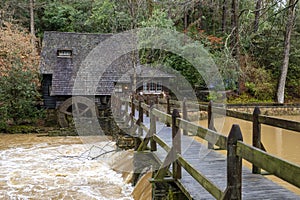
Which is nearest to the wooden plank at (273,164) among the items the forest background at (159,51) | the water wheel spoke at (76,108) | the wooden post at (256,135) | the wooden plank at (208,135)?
the wooden plank at (208,135)

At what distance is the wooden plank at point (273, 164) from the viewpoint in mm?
2029

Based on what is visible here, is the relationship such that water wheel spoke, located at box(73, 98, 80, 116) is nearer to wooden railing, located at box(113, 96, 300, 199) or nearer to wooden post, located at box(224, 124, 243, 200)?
wooden railing, located at box(113, 96, 300, 199)

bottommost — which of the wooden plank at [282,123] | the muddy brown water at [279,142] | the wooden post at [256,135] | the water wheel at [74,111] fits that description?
the muddy brown water at [279,142]

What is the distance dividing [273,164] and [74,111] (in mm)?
16883

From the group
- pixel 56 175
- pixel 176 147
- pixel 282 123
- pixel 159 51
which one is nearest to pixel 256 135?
pixel 282 123

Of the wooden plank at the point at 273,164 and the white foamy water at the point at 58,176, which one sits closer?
the wooden plank at the point at 273,164

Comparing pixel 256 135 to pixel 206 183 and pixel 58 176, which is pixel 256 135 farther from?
pixel 58 176

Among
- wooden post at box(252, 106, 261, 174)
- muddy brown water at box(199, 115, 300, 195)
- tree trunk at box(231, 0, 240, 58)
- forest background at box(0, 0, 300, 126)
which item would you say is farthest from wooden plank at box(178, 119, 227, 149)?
forest background at box(0, 0, 300, 126)

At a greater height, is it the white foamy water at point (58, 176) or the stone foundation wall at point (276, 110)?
the stone foundation wall at point (276, 110)

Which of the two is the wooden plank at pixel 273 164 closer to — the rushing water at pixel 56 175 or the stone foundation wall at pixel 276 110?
the rushing water at pixel 56 175

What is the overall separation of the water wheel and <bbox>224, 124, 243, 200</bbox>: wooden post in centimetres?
1591

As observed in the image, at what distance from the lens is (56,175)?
9461mm

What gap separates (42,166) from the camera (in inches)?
416

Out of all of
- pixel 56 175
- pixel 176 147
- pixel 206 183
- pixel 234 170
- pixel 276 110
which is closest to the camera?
pixel 234 170
